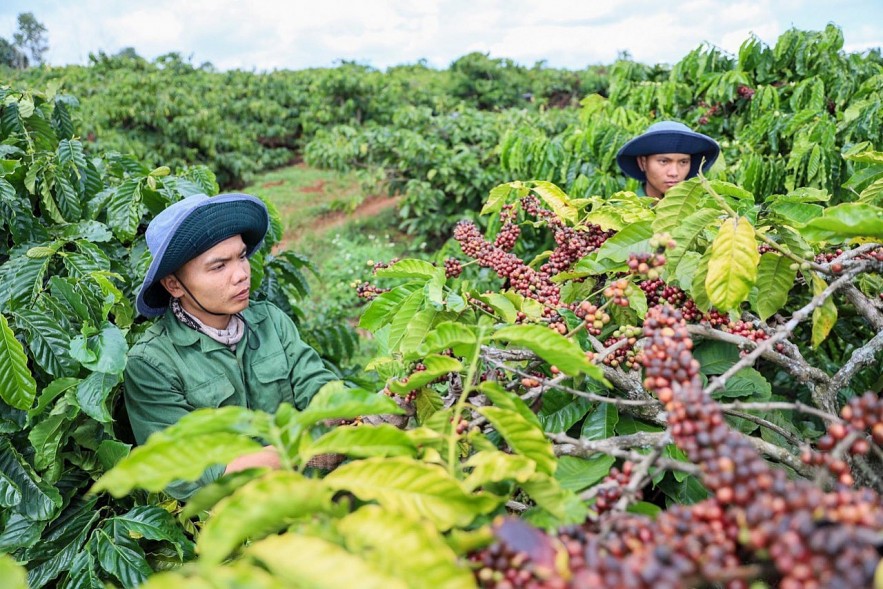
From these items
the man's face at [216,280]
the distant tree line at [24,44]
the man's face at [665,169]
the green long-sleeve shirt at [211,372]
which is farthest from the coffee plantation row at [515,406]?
the distant tree line at [24,44]

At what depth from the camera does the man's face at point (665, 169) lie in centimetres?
304

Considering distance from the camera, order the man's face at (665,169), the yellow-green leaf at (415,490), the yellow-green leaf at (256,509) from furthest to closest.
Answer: the man's face at (665,169)
the yellow-green leaf at (415,490)
the yellow-green leaf at (256,509)

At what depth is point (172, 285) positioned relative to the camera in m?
1.97

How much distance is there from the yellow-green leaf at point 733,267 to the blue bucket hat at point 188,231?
1.42m

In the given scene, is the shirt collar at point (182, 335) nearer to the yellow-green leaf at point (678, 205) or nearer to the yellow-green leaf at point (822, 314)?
the yellow-green leaf at point (678, 205)

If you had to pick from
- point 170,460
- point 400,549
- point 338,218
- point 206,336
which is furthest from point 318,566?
point 338,218

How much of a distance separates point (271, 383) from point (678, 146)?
223 cm

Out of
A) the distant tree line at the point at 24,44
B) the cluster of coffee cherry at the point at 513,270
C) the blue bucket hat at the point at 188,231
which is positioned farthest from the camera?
the distant tree line at the point at 24,44

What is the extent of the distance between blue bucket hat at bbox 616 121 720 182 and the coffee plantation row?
0.23 metres

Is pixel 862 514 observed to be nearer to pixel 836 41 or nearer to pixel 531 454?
pixel 531 454

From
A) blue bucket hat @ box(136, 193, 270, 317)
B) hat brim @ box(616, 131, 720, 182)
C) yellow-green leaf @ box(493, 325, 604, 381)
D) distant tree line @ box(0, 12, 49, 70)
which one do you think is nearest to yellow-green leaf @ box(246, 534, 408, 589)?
yellow-green leaf @ box(493, 325, 604, 381)

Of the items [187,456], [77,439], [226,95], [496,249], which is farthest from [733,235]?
[226,95]

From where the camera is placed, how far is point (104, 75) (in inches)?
628

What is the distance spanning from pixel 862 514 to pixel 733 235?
0.67m
